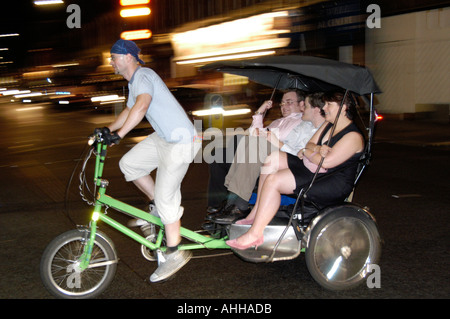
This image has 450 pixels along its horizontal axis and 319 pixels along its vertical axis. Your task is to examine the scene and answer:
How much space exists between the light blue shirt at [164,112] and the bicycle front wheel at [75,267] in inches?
36.4

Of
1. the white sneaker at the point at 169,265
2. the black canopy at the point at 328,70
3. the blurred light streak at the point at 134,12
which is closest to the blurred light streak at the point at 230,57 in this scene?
the blurred light streak at the point at 134,12

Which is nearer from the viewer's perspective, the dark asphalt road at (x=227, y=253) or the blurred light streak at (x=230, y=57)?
the dark asphalt road at (x=227, y=253)

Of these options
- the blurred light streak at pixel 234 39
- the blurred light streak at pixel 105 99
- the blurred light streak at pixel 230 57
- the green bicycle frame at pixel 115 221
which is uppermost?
the blurred light streak at pixel 234 39

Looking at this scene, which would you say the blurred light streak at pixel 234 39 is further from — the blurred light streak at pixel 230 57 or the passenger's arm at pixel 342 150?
the passenger's arm at pixel 342 150

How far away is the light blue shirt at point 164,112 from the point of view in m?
3.73

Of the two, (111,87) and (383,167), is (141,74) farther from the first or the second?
(111,87)

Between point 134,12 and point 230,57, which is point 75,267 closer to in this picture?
point 230,57

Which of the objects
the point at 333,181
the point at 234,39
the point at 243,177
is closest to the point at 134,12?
the point at 234,39

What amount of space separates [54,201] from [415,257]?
15.3 ft

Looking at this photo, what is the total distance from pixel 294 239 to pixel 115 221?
4.53 ft

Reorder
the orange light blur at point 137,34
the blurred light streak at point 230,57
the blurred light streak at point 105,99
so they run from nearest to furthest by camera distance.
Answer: the blurred light streak at point 230,57 → the orange light blur at point 137,34 → the blurred light streak at point 105,99

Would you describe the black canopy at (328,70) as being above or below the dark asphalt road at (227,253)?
above

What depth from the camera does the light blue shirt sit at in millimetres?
3730

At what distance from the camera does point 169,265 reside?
3783mm
